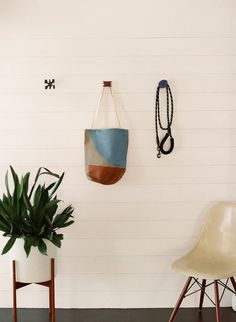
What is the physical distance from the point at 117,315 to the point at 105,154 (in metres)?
1.16

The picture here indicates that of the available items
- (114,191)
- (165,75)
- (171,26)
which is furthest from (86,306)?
(171,26)

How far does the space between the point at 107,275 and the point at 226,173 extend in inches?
45.2

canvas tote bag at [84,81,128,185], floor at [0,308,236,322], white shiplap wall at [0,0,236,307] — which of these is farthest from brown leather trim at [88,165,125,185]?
floor at [0,308,236,322]

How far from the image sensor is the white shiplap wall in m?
2.98

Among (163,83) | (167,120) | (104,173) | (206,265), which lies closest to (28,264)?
(104,173)

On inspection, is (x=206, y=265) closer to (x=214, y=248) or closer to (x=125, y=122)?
(x=214, y=248)

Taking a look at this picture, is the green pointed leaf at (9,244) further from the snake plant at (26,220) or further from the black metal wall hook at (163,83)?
the black metal wall hook at (163,83)

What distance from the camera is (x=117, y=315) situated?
9.77 ft

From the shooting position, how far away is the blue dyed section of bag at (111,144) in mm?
2857

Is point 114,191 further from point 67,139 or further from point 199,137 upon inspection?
point 199,137

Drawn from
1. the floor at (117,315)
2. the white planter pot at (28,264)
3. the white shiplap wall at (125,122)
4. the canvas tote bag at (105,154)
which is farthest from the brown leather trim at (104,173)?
the floor at (117,315)

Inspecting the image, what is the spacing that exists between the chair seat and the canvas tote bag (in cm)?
72

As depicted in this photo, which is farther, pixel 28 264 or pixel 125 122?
pixel 125 122

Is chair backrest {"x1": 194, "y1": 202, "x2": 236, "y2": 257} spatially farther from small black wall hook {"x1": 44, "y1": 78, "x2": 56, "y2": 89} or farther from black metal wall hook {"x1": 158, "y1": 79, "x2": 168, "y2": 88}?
small black wall hook {"x1": 44, "y1": 78, "x2": 56, "y2": 89}
